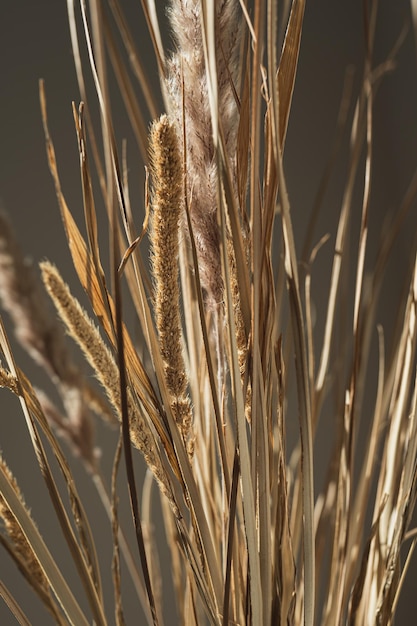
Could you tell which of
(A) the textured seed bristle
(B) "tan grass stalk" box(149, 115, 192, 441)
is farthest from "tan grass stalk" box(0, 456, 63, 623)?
(B) "tan grass stalk" box(149, 115, 192, 441)

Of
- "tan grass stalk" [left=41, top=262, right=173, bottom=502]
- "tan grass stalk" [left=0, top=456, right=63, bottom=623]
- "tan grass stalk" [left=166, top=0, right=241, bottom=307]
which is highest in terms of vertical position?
"tan grass stalk" [left=166, top=0, right=241, bottom=307]

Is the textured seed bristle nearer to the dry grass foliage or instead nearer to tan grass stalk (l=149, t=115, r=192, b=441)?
the dry grass foliage

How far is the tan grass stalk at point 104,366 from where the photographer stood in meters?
0.35

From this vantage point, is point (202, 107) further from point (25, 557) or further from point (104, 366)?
point (25, 557)

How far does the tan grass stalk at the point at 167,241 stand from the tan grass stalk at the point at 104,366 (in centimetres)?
2

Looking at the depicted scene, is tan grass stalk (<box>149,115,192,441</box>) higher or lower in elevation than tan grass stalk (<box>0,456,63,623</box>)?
→ higher

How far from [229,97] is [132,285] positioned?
15cm

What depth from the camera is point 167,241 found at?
323 mm

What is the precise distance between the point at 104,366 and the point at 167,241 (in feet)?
0.28

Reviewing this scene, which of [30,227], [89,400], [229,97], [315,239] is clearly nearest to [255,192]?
[229,97]

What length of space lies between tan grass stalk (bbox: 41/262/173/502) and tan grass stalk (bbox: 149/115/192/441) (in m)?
0.02

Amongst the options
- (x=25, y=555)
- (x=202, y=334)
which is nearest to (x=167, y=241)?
(x=202, y=334)

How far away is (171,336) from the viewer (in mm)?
335

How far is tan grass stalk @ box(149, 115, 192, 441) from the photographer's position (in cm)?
31
